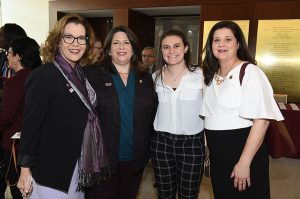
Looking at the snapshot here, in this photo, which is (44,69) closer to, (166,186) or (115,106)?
(115,106)

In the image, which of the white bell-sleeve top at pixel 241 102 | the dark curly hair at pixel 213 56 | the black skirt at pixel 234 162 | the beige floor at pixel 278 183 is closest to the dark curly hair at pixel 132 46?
the dark curly hair at pixel 213 56

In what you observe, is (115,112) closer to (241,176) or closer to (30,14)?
(241,176)

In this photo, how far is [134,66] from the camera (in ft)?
6.64

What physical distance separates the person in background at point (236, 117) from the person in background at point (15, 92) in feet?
4.24

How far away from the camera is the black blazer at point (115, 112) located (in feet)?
5.90

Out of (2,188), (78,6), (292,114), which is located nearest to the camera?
(2,188)

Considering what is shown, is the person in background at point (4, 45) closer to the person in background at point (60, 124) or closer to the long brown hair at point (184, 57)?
the person in background at point (60, 124)

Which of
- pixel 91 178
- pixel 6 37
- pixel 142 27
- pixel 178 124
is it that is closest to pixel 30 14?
pixel 142 27

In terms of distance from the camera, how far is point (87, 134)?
5.36 ft

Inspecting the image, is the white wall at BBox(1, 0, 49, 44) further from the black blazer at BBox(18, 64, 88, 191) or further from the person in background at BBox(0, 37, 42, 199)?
the black blazer at BBox(18, 64, 88, 191)

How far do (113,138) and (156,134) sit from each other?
1.30ft

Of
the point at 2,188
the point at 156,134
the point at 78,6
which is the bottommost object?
the point at 2,188

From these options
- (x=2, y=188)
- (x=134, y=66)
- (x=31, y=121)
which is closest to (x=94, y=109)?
(x=31, y=121)

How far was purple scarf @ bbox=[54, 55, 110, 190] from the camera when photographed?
154cm
